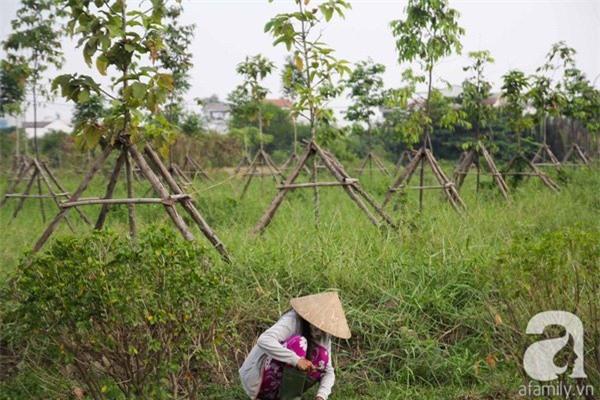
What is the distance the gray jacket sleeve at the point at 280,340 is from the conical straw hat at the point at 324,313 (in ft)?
0.36

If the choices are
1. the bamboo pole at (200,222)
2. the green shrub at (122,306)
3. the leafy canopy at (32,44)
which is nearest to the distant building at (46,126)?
the leafy canopy at (32,44)

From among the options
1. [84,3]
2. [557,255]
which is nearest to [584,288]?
[557,255]

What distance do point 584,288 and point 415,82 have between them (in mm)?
5473

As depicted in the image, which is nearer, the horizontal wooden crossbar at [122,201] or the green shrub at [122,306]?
the green shrub at [122,306]

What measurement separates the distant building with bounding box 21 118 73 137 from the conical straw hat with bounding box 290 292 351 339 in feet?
32.9

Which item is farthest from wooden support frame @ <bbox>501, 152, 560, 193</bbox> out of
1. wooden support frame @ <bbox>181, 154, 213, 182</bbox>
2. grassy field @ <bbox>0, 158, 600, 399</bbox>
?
wooden support frame @ <bbox>181, 154, 213, 182</bbox>

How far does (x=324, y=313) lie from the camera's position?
365 cm

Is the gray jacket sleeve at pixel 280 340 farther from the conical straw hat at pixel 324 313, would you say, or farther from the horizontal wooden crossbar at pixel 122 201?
the horizontal wooden crossbar at pixel 122 201

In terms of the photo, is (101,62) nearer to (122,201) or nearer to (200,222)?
(122,201)

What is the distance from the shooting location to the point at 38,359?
4.17 m

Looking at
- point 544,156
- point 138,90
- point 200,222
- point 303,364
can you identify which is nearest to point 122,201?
point 200,222

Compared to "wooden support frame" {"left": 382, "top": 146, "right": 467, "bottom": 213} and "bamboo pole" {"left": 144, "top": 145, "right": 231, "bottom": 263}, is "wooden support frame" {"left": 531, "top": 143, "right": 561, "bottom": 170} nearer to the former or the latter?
"wooden support frame" {"left": 382, "top": 146, "right": 467, "bottom": 213}

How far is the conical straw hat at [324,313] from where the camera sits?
142 inches

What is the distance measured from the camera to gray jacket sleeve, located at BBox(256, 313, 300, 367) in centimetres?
353
